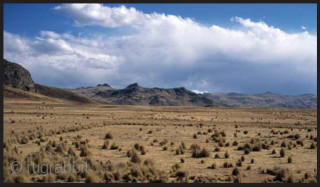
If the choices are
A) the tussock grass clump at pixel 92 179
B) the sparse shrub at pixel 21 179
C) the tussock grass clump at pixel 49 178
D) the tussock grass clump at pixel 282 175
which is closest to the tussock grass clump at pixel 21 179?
the sparse shrub at pixel 21 179

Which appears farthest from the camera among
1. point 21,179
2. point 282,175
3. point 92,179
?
point 282,175

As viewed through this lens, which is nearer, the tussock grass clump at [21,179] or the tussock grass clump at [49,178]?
the tussock grass clump at [21,179]

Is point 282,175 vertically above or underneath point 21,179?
underneath

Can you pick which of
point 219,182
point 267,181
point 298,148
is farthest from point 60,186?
point 298,148

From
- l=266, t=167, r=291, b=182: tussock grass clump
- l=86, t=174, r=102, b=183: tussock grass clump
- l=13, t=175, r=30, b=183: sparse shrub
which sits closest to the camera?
l=13, t=175, r=30, b=183: sparse shrub

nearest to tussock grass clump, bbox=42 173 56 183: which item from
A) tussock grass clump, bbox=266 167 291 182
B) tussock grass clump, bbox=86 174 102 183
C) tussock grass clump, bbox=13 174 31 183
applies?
tussock grass clump, bbox=13 174 31 183

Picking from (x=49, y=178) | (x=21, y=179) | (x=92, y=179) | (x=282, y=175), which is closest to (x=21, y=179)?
(x=21, y=179)

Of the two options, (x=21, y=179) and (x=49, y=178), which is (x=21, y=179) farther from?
(x=49, y=178)

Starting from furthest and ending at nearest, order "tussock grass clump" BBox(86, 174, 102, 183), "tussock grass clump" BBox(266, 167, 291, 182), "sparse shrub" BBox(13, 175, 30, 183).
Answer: "tussock grass clump" BBox(266, 167, 291, 182)
"tussock grass clump" BBox(86, 174, 102, 183)
"sparse shrub" BBox(13, 175, 30, 183)

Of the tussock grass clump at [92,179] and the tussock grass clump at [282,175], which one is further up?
the tussock grass clump at [92,179]

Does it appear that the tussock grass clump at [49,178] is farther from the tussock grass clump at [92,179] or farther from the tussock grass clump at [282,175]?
the tussock grass clump at [282,175]

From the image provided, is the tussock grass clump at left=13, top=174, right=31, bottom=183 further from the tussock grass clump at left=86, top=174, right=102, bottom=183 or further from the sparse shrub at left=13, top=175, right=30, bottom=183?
the tussock grass clump at left=86, top=174, right=102, bottom=183

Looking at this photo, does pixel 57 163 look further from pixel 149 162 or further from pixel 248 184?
pixel 248 184

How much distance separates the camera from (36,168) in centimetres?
1770
